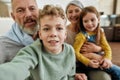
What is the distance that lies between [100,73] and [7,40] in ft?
2.23

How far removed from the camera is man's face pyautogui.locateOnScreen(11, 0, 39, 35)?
1.27 m

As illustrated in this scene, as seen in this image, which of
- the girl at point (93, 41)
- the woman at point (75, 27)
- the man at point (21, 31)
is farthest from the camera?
the woman at point (75, 27)

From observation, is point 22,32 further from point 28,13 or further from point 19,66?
point 19,66

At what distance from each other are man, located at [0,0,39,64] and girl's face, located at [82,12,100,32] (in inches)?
15.4

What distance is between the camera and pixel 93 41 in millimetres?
1515

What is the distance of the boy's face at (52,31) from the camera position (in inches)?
37.9

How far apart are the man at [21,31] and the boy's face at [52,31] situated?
284 mm

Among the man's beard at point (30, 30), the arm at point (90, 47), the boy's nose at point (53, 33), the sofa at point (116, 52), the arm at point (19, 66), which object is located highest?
the boy's nose at point (53, 33)

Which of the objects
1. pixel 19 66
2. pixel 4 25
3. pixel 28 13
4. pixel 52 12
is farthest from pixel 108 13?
pixel 19 66

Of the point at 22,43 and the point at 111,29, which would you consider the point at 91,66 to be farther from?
the point at 111,29

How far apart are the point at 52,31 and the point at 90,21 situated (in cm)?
56

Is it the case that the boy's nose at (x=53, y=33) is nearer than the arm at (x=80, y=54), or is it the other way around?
the boy's nose at (x=53, y=33)

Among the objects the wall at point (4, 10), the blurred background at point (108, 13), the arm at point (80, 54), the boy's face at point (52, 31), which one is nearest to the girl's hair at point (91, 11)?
the arm at point (80, 54)

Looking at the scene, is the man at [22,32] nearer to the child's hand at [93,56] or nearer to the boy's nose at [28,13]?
the boy's nose at [28,13]
